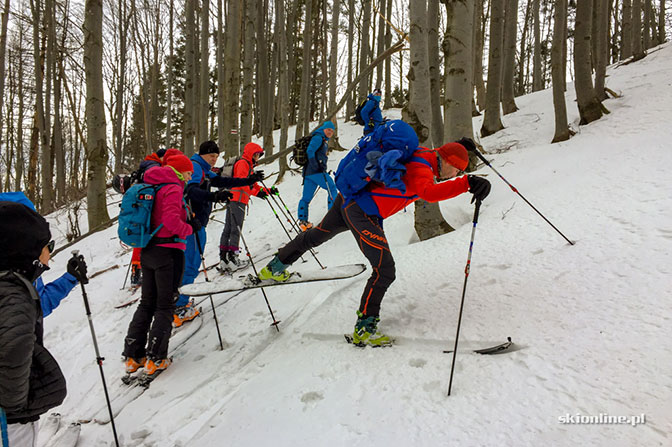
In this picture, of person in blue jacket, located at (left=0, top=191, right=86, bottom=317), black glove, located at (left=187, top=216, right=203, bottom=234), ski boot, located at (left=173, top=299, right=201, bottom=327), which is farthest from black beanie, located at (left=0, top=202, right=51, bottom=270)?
ski boot, located at (left=173, top=299, right=201, bottom=327)

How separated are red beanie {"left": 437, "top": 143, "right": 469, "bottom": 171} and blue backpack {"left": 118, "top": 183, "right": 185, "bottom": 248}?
2747 mm

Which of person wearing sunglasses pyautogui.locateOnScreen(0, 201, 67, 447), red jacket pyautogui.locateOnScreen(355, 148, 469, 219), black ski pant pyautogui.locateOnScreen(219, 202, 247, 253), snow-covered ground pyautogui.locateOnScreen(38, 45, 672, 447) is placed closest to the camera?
person wearing sunglasses pyautogui.locateOnScreen(0, 201, 67, 447)

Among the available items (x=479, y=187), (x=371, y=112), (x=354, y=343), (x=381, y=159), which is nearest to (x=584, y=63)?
(x=371, y=112)

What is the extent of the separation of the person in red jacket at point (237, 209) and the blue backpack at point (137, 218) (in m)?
2.10

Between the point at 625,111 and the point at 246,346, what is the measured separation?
8180 millimetres

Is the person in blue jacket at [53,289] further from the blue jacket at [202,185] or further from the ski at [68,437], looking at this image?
the blue jacket at [202,185]

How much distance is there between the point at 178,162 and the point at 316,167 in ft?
10.3

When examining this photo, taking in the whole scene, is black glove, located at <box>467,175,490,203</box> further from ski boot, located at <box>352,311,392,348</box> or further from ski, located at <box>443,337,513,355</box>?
ski boot, located at <box>352,311,392,348</box>

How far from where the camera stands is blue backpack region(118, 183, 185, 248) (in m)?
3.33

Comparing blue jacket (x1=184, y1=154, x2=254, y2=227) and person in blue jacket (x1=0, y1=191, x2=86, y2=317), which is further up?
blue jacket (x1=184, y1=154, x2=254, y2=227)

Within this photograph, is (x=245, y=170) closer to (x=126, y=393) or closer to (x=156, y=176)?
(x=156, y=176)

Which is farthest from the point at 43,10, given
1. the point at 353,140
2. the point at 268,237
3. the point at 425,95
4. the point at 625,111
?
the point at 625,111

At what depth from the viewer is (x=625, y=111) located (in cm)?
695

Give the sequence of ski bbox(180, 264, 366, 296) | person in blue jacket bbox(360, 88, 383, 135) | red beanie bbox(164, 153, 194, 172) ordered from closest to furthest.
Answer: ski bbox(180, 264, 366, 296) < red beanie bbox(164, 153, 194, 172) < person in blue jacket bbox(360, 88, 383, 135)
